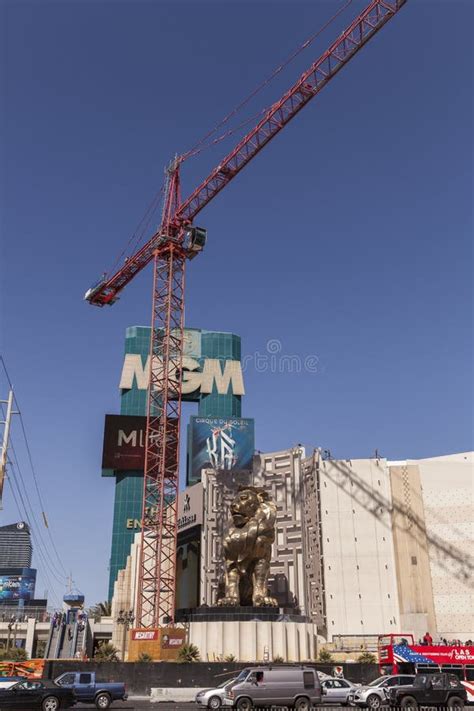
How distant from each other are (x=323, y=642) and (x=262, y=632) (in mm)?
11315

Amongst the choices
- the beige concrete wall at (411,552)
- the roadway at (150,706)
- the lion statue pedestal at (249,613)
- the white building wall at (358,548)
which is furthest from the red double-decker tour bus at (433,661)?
the beige concrete wall at (411,552)

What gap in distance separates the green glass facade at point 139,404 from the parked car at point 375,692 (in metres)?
97.1

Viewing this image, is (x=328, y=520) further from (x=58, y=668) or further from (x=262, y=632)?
(x=58, y=668)

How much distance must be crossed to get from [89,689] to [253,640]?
24417mm

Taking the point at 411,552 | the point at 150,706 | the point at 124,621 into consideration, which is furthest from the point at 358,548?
the point at 150,706

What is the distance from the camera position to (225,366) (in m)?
139

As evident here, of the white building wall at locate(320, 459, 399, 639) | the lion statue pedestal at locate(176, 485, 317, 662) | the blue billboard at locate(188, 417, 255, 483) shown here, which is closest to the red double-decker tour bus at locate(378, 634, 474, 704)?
the lion statue pedestal at locate(176, 485, 317, 662)

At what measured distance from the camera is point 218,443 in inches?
3743

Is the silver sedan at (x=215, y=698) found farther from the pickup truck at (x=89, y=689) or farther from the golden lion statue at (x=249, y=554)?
the golden lion statue at (x=249, y=554)

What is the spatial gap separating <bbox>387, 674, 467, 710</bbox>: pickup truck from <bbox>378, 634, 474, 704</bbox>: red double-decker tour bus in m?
1.79

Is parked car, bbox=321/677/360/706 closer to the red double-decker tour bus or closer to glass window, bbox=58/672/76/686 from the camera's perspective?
the red double-decker tour bus

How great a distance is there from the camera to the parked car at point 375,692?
27.0 m

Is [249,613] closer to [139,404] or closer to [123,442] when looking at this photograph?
[123,442]

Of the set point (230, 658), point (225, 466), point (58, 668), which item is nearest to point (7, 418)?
point (58, 668)
